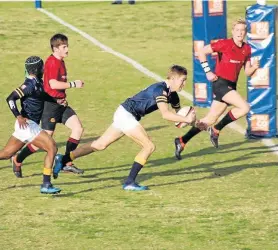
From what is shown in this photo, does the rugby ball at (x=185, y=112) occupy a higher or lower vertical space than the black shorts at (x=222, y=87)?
higher

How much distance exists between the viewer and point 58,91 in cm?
1473

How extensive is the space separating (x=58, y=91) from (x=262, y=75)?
385cm

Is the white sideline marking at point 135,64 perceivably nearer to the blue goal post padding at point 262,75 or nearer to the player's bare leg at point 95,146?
the blue goal post padding at point 262,75

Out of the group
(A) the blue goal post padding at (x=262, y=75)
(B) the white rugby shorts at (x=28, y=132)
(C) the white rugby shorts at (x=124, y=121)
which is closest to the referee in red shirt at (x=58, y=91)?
(B) the white rugby shorts at (x=28, y=132)

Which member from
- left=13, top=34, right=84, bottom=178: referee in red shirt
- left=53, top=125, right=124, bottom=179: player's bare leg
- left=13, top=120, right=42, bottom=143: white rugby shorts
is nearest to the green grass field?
left=53, top=125, right=124, bottom=179: player's bare leg

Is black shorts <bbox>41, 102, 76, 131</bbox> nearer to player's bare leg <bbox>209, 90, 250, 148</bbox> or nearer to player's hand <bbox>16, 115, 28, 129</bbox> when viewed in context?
player's hand <bbox>16, 115, 28, 129</bbox>

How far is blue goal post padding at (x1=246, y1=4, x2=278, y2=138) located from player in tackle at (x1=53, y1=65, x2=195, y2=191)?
3.51 m

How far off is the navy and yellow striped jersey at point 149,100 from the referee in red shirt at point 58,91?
1.08 m

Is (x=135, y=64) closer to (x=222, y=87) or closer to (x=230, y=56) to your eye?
(x=222, y=87)

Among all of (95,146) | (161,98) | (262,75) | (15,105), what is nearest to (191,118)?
(161,98)

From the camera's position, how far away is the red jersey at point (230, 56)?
51.6 feet

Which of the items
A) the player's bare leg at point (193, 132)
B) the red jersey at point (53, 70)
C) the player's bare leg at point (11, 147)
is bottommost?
the player's bare leg at point (193, 132)

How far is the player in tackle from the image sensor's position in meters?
13.1

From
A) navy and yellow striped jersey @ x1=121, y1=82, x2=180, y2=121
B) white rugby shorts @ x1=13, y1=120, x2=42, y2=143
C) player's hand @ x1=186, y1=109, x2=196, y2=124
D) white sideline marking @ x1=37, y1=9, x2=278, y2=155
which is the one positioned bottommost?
white sideline marking @ x1=37, y1=9, x2=278, y2=155
